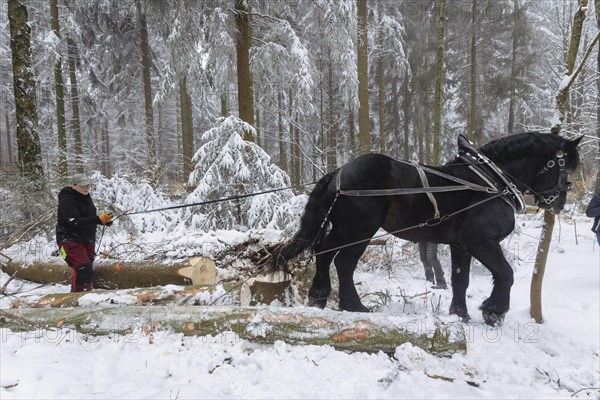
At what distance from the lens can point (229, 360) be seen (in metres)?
2.46

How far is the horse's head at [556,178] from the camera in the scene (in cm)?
350

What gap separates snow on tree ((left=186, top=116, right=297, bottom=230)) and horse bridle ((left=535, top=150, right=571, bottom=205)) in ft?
13.7

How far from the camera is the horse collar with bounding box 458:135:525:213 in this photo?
11.4ft

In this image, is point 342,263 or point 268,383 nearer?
point 268,383

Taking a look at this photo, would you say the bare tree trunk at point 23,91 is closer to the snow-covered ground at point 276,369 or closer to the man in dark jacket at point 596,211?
the snow-covered ground at point 276,369

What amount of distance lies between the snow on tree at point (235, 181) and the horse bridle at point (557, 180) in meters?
4.17

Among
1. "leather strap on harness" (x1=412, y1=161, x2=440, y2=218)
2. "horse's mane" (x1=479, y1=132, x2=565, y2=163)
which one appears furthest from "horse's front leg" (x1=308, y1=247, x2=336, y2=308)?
"horse's mane" (x1=479, y1=132, x2=565, y2=163)

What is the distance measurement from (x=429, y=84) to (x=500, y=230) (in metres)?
10.1

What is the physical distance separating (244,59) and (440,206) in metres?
5.51

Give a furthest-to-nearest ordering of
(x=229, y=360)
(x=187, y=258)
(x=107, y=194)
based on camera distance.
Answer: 1. (x=107, y=194)
2. (x=187, y=258)
3. (x=229, y=360)

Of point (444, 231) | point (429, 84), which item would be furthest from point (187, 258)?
point (429, 84)

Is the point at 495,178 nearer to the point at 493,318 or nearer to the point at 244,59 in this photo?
the point at 493,318

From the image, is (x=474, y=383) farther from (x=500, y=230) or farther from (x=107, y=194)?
(x=107, y=194)

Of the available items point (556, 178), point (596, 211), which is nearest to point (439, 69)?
point (596, 211)
